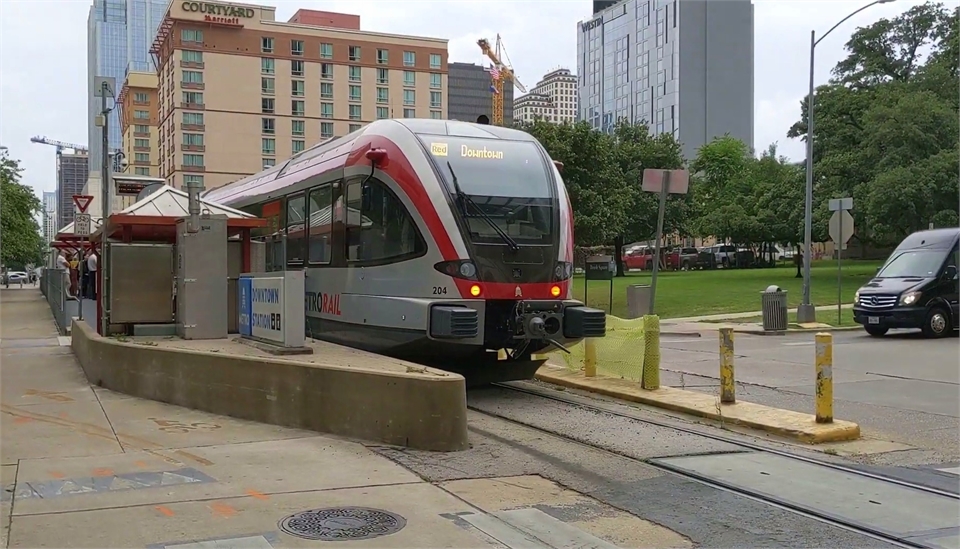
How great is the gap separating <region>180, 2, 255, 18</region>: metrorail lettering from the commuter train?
94.6 m

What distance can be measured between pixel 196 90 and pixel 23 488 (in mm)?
100881

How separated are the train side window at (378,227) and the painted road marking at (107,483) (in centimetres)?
469

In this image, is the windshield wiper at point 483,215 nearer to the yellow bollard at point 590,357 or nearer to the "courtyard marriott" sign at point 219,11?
the yellow bollard at point 590,357

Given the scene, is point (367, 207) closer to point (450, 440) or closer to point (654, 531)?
point (450, 440)

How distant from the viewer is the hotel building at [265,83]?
329 feet

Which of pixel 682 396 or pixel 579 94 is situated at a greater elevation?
pixel 579 94

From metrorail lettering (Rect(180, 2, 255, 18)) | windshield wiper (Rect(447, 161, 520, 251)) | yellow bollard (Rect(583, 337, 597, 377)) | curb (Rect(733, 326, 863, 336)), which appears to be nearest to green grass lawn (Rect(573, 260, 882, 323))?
curb (Rect(733, 326, 863, 336))

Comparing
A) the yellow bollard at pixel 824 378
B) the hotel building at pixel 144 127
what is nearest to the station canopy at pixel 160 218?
the yellow bollard at pixel 824 378

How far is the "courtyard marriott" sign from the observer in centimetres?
9831

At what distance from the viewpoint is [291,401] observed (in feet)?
30.7

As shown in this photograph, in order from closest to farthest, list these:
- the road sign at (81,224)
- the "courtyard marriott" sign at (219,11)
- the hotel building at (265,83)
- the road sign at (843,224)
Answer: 1. the road sign at (81,224)
2. the road sign at (843,224)
3. the "courtyard marriott" sign at (219,11)
4. the hotel building at (265,83)

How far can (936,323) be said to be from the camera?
801 inches

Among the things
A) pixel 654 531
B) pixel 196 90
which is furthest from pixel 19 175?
pixel 654 531

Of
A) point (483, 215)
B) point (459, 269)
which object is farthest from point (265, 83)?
point (459, 269)
